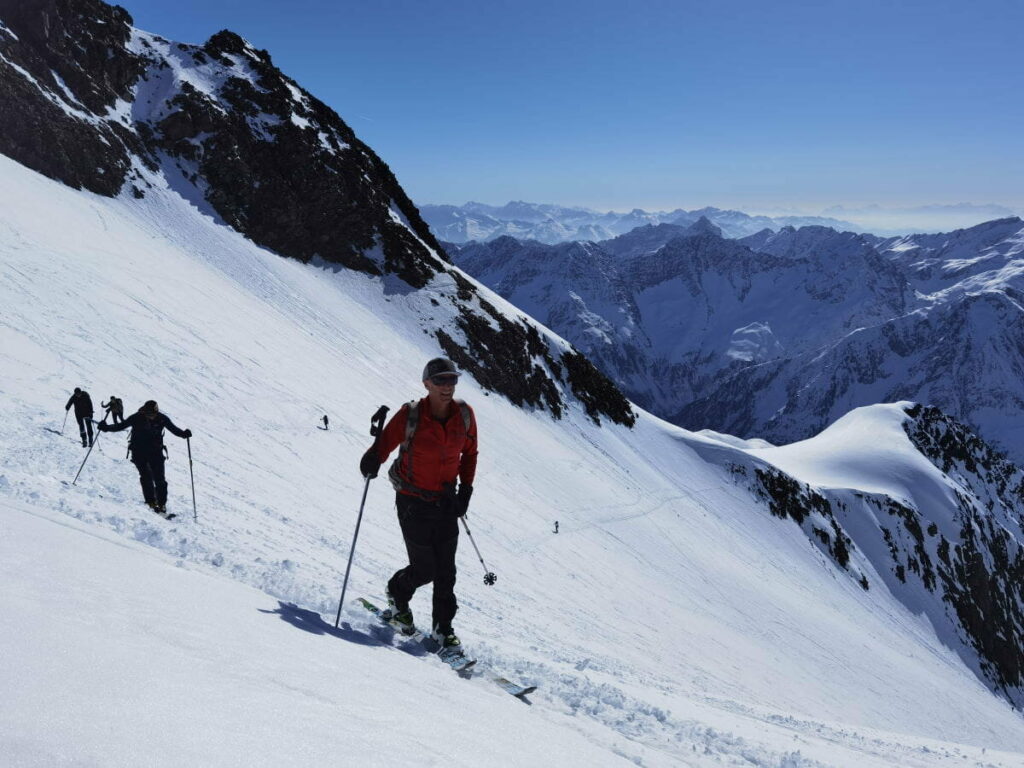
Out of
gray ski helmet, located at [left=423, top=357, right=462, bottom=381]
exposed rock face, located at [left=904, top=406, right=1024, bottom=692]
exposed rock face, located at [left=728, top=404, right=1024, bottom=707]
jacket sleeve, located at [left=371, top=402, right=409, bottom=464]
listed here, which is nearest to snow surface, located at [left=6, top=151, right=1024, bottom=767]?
jacket sleeve, located at [left=371, top=402, right=409, bottom=464]

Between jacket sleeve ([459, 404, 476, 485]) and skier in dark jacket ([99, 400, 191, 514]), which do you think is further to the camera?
skier in dark jacket ([99, 400, 191, 514])

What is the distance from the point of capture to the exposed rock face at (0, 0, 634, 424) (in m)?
47.8

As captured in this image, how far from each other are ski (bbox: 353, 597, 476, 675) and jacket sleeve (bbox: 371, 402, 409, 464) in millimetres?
2091

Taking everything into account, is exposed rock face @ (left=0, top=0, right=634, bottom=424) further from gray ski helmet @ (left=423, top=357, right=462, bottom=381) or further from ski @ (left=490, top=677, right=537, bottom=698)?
gray ski helmet @ (left=423, top=357, right=462, bottom=381)

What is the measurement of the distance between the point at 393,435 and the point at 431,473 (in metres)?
0.58

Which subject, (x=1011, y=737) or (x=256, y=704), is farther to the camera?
Result: (x=1011, y=737)

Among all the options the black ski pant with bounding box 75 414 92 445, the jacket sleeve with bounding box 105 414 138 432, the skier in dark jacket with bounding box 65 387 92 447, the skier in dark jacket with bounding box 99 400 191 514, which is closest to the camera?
the skier in dark jacket with bounding box 99 400 191 514

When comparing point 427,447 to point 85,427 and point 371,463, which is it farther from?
point 85,427

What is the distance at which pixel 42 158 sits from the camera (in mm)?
43219

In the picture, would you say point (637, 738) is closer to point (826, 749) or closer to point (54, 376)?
point (826, 749)

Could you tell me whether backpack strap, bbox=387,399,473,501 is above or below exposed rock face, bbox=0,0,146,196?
below

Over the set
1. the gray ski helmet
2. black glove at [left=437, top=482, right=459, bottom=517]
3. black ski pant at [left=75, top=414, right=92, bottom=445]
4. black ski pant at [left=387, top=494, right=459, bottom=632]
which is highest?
the gray ski helmet

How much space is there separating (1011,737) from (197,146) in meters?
83.7

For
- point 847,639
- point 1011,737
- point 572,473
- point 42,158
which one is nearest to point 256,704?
point 572,473
